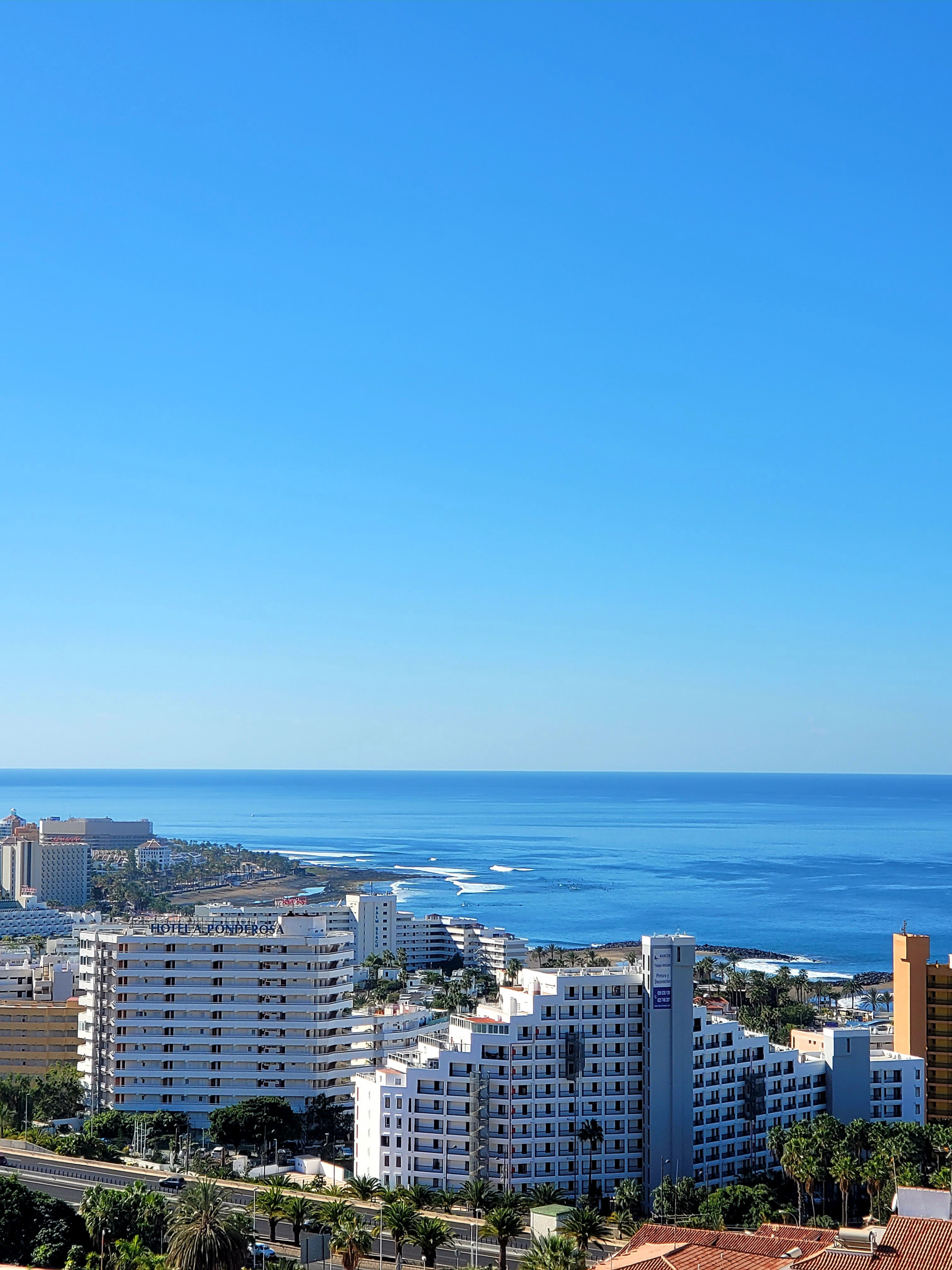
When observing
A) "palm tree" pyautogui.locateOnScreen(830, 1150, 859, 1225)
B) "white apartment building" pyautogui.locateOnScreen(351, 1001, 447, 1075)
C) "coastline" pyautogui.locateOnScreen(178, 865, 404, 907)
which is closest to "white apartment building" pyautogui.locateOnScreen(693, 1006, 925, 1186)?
"palm tree" pyautogui.locateOnScreen(830, 1150, 859, 1225)

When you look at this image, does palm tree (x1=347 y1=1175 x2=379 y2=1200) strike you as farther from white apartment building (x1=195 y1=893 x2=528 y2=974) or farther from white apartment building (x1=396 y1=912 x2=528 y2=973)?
white apartment building (x1=396 y1=912 x2=528 y2=973)

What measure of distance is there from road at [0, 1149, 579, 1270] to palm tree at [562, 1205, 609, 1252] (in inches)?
101

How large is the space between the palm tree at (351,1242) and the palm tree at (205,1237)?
155 inches

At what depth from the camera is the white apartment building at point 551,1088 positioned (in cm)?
5325

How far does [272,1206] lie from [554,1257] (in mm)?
11877

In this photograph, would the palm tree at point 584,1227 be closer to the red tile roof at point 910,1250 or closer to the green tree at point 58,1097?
the red tile roof at point 910,1250

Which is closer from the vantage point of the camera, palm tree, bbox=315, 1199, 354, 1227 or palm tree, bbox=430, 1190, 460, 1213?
palm tree, bbox=315, 1199, 354, 1227

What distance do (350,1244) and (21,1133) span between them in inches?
1122

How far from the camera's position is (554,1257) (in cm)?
3703

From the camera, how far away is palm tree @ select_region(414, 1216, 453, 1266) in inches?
1646

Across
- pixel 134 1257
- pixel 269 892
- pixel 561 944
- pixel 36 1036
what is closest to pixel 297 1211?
pixel 134 1257

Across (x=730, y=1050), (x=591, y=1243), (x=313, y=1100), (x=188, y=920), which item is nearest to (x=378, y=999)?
(x=188, y=920)

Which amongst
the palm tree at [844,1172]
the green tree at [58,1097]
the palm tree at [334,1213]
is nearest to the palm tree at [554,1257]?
the palm tree at [334,1213]

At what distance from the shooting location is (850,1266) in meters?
30.1
